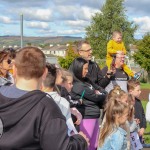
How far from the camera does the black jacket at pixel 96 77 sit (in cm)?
651

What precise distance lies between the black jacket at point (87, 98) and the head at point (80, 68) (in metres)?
0.09

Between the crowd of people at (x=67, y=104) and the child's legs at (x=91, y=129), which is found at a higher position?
the crowd of people at (x=67, y=104)

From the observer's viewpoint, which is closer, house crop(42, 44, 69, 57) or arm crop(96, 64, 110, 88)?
arm crop(96, 64, 110, 88)

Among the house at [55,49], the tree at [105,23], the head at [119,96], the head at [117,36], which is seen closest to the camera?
the head at [119,96]

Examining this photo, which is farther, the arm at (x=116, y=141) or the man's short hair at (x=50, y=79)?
the arm at (x=116, y=141)

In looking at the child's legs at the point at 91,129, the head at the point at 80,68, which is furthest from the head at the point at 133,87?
the head at the point at 80,68

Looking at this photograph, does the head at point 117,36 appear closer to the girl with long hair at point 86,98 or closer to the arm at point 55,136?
the girl with long hair at point 86,98

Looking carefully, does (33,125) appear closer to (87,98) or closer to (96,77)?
(87,98)

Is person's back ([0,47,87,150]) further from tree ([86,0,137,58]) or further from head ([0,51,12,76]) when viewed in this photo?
tree ([86,0,137,58])

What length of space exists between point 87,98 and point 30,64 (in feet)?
11.1

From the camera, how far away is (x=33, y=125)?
256 cm

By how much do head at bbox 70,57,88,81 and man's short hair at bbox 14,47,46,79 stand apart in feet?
10.2

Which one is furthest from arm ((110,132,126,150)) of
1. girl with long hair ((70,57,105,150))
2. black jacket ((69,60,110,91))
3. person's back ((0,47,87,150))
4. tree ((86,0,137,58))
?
tree ((86,0,137,58))

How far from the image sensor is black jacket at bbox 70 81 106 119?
5895 mm
